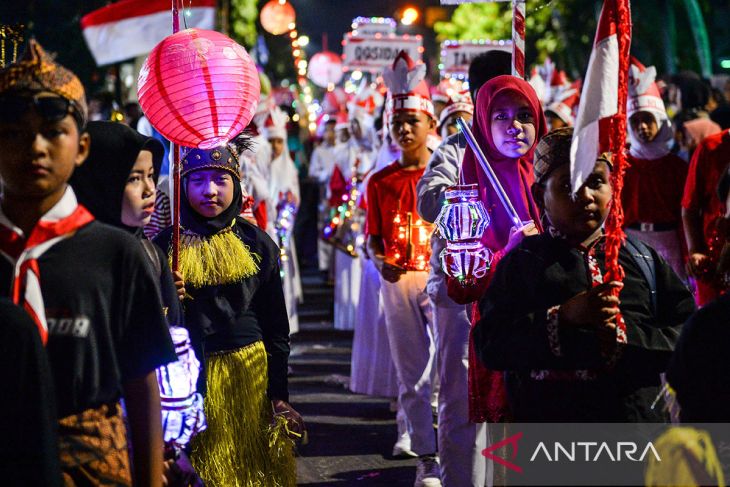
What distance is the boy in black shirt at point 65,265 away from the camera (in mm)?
2949

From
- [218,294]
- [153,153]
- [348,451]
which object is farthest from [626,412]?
[348,451]

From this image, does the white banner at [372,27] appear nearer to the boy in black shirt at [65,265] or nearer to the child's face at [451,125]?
the child's face at [451,125]

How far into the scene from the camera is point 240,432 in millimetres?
5309

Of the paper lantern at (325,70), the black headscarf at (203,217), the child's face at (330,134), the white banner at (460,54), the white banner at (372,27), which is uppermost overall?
the paper lantern at (325,70)

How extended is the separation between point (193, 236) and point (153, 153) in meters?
1.44

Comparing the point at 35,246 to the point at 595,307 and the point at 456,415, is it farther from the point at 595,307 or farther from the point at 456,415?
the point at 456,415

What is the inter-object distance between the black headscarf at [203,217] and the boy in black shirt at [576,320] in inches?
77.9

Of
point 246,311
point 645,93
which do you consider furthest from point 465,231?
point 645,93

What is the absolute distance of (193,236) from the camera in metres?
5.38

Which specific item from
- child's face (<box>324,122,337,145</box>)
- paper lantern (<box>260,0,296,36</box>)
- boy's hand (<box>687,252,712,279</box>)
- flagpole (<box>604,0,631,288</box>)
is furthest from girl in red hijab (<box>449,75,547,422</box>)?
paper lantern (<box>260,0,296,36</box>)

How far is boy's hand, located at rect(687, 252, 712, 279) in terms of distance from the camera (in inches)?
294

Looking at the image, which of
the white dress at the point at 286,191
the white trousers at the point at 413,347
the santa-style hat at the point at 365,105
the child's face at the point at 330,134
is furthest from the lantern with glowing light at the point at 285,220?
the child's face at the point at 330,134

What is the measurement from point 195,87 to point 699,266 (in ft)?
13.8

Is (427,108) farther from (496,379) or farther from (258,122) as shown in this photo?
(258,122)
